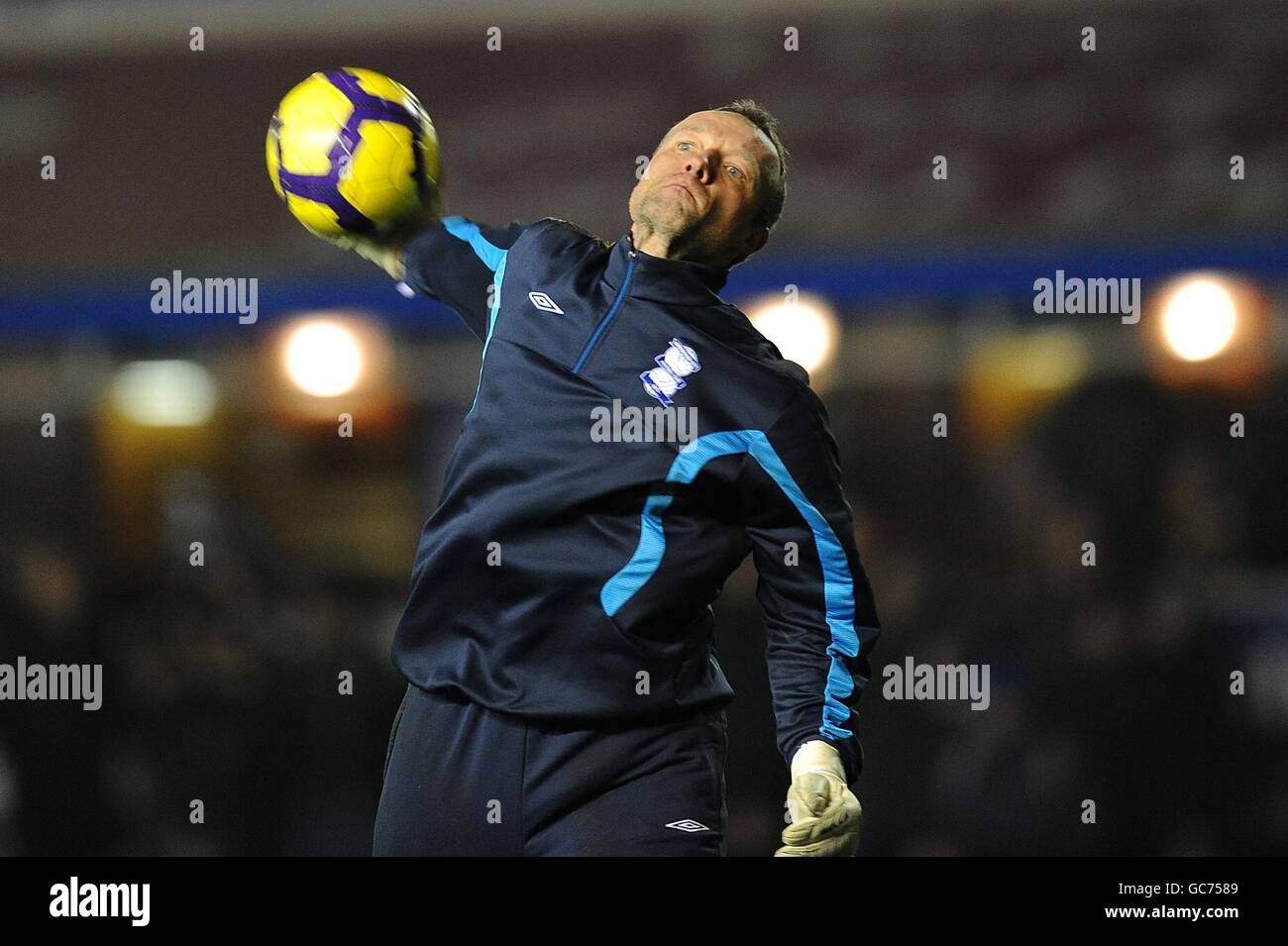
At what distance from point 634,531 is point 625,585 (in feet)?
0.32

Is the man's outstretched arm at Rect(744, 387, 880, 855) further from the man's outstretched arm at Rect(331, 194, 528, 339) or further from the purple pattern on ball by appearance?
the purple pattern on ball

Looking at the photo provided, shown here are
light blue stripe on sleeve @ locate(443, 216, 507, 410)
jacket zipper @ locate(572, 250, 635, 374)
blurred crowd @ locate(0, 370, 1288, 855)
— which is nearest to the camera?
jacket zipper @ locate(572, 250, 635, 374)

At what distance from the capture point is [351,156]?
303 centimetres

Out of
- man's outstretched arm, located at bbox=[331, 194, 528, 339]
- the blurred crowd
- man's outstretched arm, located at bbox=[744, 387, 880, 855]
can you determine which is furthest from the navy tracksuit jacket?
the blurred crowd

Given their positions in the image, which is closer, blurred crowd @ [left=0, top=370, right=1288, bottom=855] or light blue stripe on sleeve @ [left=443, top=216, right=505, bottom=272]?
light blue stripe on sleeve @ [left=443, top=216, right=505, bottom=272]

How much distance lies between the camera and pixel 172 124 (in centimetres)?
752

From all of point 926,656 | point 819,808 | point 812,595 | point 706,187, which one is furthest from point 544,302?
point 926,656

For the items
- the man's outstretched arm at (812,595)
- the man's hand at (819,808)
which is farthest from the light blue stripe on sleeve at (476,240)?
the man's hand at (819,808)

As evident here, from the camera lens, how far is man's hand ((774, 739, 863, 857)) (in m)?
2.70

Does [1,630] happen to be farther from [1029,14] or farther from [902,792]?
[1029,14]

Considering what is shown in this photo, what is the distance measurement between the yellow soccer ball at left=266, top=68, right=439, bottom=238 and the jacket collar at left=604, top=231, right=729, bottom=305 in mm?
475

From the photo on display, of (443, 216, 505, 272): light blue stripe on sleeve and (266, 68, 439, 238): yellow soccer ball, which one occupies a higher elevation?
(266, 68, 439, 238): yellow soccer ball

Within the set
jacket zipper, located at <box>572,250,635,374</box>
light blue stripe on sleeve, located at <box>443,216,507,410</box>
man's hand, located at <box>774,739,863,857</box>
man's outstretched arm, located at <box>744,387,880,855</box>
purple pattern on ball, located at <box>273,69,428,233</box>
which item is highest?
purple pattern on ball, located at <box>273,69,428,233</box>
